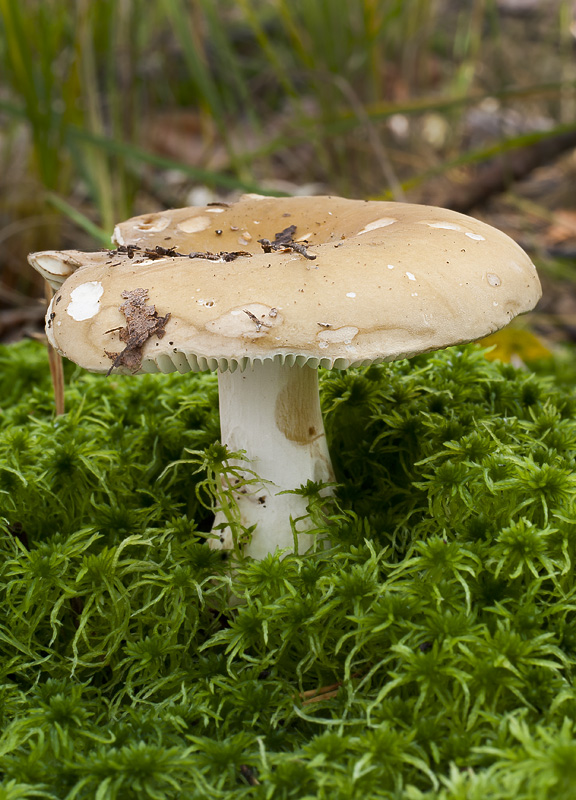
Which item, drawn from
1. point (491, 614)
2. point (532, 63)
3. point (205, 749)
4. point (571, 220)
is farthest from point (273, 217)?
point (532, 63)

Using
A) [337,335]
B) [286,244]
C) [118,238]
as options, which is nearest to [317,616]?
[337,335]

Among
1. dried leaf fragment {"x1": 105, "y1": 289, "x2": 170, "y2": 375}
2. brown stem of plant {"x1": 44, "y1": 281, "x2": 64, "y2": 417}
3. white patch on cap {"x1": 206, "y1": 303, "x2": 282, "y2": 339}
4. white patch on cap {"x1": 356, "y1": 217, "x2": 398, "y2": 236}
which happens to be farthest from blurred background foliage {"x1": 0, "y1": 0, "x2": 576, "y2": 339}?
white patch on cap {"x1": 206, "y1": 303, "x2": 282, "y2": 339}

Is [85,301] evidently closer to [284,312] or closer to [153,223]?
[284,312]

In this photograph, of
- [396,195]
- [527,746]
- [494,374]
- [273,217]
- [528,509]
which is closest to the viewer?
[527,746]

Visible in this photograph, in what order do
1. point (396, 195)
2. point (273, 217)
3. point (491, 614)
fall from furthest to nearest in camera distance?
1. point (396, 195)
2. point (273, 217)
3. point (491, 614)

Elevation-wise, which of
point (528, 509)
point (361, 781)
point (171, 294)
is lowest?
point (361, 781)

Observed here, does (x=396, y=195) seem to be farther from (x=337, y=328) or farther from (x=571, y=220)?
(x=571, y=220)

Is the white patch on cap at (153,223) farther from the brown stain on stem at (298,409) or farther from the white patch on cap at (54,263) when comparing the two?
the brown stain on stem at (298,409)

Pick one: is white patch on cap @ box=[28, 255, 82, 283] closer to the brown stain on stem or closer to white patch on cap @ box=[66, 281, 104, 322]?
white patch on cap @ box=[66, 281, 104, 322]
